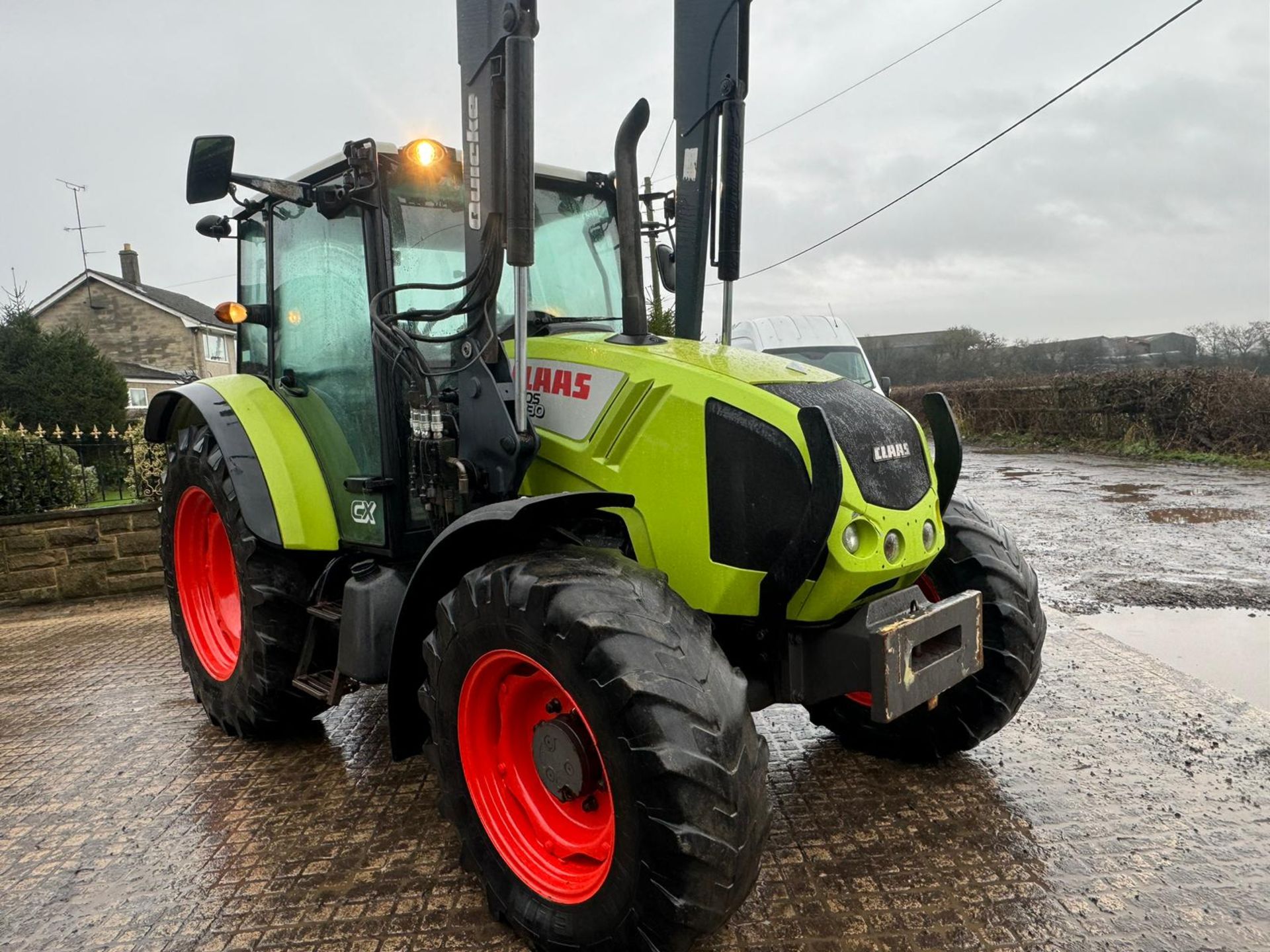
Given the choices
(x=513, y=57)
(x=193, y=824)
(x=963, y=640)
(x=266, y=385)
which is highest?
(x=513, y=57)

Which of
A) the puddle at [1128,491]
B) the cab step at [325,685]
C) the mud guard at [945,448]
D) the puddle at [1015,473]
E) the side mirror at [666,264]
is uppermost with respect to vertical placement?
the side mirror at [666,264]

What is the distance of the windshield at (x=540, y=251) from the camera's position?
306cm

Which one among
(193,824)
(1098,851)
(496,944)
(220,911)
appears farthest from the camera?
(193,824)

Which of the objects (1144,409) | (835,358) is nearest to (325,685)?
(835,358)

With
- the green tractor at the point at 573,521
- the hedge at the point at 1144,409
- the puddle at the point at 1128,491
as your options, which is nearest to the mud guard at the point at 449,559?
the green tractor at the point at 573,521

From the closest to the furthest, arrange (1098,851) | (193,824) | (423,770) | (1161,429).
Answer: (1098,851)
(193,824)
(423,770)
(1161,429)

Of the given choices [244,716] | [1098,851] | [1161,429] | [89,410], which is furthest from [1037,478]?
[89,410]

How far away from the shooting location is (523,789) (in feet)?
8.32

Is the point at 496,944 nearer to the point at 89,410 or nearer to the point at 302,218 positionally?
the point at 302,218

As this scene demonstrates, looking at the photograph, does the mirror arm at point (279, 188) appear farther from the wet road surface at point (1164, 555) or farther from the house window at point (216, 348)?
the house window at point (216, 348)

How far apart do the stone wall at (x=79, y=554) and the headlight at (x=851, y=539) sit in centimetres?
667

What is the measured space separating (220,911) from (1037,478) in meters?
13.2

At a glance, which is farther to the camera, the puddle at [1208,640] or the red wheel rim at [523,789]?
the puddle at [1208,640]

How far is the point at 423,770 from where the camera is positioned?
343cm
